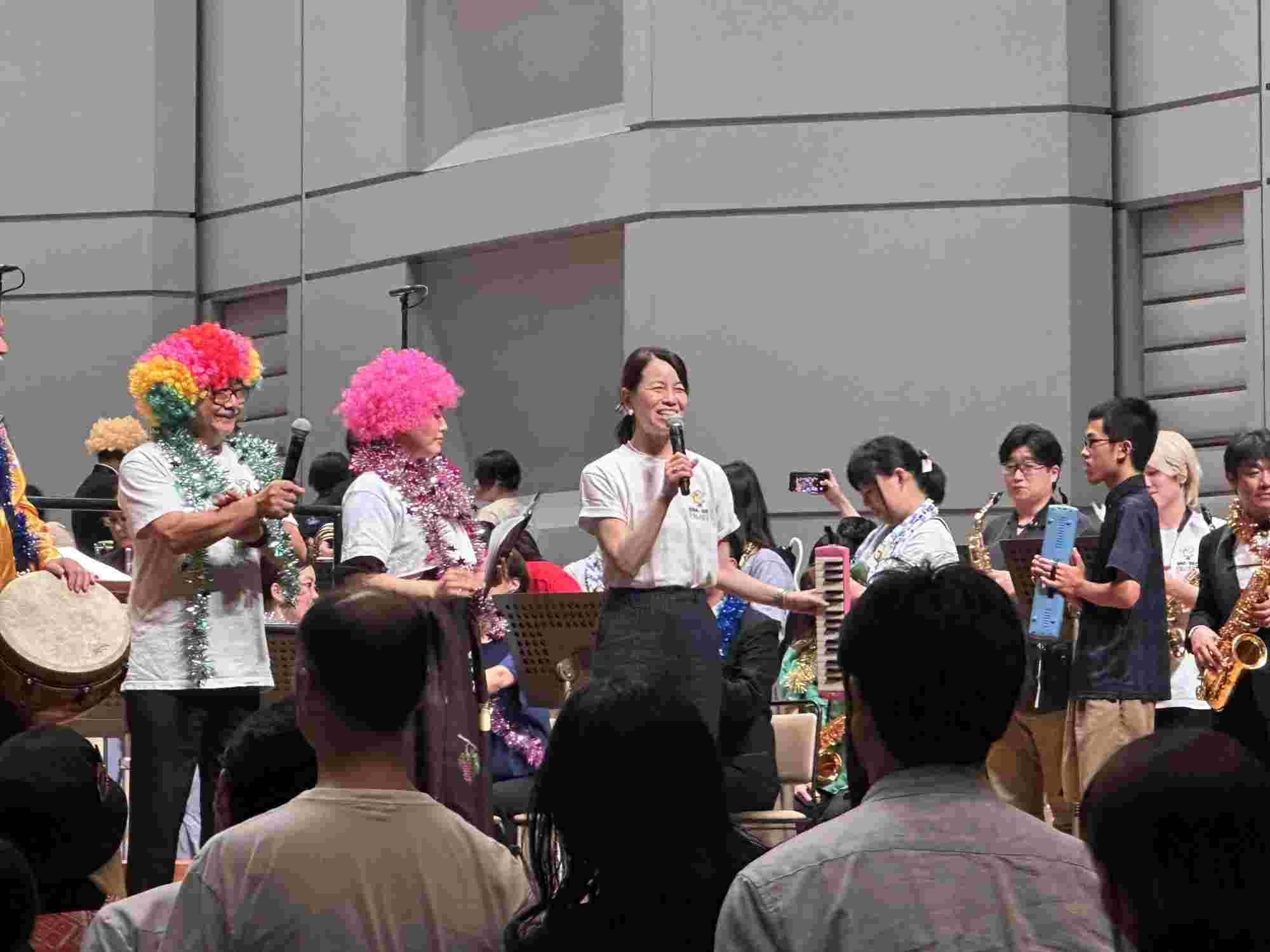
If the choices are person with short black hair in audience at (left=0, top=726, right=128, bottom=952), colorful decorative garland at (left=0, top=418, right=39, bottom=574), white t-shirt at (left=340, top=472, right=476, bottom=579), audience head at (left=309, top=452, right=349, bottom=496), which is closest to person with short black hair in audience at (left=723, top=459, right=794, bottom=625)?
white t-shirt at (left=340, top=472, right=476, bottom=579)

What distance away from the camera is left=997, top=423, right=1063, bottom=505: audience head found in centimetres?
707

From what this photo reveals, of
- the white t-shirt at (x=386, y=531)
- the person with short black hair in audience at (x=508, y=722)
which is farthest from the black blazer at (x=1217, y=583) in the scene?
the white t-shirt at (x=386, y=531)

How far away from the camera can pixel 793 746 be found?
6.44 metres

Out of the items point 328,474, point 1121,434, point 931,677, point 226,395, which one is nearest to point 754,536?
point 1121,434

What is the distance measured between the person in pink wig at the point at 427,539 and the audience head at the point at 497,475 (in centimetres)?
319

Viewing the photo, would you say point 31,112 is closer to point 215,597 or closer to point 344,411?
point 344,411

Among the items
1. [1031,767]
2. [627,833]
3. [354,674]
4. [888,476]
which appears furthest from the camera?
[1031,767]

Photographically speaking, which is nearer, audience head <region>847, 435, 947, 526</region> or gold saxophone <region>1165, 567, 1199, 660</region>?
audience head <region>847, 435, 947, 526</region>

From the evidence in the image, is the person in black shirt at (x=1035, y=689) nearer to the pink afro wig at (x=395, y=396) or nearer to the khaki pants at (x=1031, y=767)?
the khaki pants at (x=1031, y=767)

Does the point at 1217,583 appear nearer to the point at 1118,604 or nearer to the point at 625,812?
the point at 1118,604

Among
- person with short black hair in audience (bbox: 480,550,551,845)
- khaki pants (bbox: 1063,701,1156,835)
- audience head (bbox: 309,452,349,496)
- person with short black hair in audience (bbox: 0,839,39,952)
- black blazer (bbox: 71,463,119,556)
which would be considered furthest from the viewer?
audience head (bbox: 309,452,349,496)

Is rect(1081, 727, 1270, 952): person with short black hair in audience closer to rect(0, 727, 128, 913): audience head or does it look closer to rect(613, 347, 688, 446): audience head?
rect(0, 727, 128, 913): audience head

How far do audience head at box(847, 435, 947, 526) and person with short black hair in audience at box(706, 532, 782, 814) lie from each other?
58 cm

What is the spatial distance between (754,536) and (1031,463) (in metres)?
0.99
